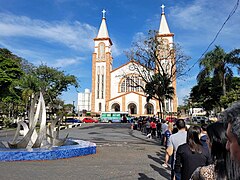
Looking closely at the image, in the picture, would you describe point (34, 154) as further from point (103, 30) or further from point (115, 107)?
point (103, 30)

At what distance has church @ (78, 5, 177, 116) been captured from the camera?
173ft

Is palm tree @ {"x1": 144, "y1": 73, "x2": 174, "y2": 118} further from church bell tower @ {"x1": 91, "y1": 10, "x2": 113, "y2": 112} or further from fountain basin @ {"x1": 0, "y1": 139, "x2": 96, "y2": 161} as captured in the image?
church bell tower @ {"x1": 91, "y1": 10, "x2": 113, "y2": 112}

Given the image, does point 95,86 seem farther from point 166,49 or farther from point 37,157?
point 37,157

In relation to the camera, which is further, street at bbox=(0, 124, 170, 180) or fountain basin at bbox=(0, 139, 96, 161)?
fountain basin at bbox=(0, 139, 96, 161)

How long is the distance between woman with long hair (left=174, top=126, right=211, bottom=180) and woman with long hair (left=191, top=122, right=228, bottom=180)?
1.15 m

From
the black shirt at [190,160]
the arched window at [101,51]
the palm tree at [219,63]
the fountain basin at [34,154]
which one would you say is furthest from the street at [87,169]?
the arched window at [101,51]

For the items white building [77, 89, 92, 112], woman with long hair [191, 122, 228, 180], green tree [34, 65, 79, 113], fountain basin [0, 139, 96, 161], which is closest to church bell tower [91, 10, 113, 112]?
green tree [34, 65, 79, 113]

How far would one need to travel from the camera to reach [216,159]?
159cm

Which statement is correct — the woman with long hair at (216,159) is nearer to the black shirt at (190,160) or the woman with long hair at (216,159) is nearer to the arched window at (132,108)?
the black shirt at (190,160)

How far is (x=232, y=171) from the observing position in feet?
4.33

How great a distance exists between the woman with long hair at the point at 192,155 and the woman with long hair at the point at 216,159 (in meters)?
1.15

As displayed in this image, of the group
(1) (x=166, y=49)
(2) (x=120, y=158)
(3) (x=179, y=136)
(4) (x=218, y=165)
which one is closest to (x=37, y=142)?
(2) (x=120, y=158)

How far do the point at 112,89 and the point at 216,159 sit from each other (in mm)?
55341

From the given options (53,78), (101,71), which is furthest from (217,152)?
(101,71)
